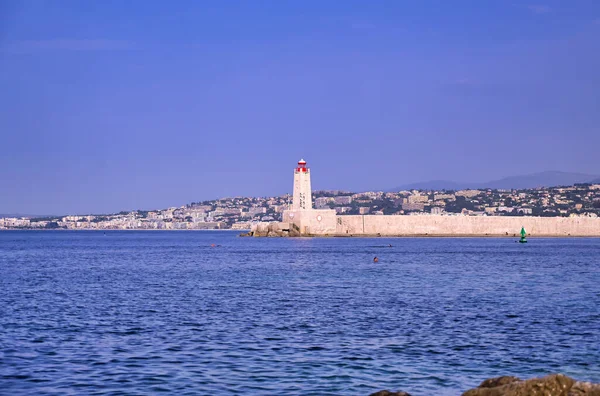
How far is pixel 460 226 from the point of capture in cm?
11338

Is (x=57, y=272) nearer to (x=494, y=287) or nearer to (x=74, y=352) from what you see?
(x=494, y=287)

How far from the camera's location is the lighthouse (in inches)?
3974

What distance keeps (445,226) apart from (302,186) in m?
23.6

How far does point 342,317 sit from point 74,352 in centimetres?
714

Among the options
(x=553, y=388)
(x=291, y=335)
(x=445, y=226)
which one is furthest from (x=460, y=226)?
(x=553, y=388)

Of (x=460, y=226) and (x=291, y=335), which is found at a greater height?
(x=460, y=226)

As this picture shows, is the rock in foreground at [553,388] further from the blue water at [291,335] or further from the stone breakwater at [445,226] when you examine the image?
the stone breakwater at [445,226]

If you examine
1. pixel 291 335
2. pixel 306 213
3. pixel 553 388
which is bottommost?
pixel 291 335

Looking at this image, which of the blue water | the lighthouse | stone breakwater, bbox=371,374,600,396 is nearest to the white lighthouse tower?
the lighthouse

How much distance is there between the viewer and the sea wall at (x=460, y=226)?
111375 mm

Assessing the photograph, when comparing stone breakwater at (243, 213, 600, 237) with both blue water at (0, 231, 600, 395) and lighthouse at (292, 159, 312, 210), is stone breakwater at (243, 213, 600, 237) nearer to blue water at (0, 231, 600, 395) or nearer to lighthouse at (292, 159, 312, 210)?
lighthouse at (292, 159, 312, 210)

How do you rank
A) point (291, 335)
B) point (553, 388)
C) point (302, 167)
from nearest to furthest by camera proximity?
point (553, 388), point (291, 335), point (302, 167)

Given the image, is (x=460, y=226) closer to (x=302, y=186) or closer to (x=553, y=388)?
(x=302, y=186)

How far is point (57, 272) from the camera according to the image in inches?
1587
